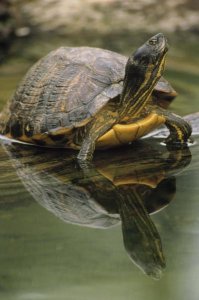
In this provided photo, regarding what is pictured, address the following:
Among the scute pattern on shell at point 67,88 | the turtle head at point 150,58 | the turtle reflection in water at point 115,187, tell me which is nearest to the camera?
the turtle reflection in water at point 115,187

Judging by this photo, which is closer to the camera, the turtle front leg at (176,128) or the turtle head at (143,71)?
the turtle head at (143,71)

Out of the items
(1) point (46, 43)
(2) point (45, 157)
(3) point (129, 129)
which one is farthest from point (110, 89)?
(1) point (46, 43)

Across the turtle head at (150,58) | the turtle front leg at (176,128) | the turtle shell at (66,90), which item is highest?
the turtle head at (150,58)

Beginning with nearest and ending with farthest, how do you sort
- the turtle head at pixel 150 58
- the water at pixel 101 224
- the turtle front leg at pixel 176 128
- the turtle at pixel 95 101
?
1. the water at pixel 101 224
2. the turtle head at pixel 150 58
3. the turtle at pixel 95 101
4. the turtle front leg at pixel 176 128

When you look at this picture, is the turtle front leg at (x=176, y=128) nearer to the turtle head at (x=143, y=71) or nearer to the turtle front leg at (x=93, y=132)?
the turtle head at (x=143, y=71)

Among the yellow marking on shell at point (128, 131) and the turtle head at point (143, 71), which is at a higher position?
the turtle head at point (143, 71)

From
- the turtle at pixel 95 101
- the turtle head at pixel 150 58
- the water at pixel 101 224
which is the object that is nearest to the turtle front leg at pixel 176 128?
the turtle at pixel 95 101

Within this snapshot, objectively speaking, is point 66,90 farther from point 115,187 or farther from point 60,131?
point 115,187
